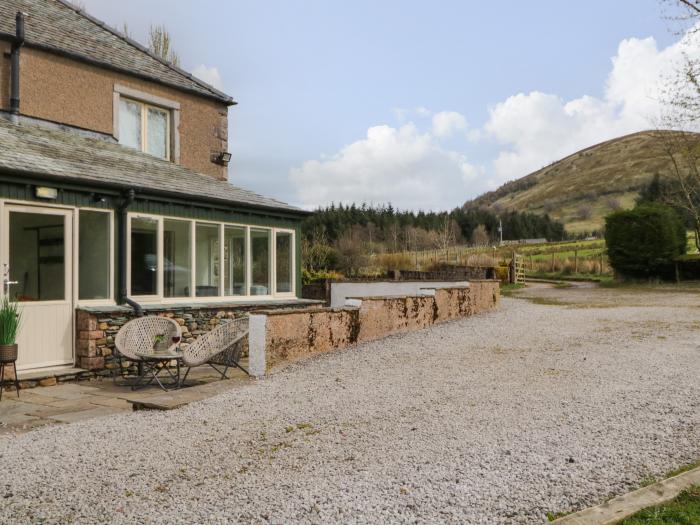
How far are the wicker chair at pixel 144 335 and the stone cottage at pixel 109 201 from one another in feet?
2.39

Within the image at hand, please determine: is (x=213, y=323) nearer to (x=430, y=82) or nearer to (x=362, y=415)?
(x=362, y=415)

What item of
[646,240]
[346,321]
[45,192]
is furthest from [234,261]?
[646,240]

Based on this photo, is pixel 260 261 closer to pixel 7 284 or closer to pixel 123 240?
pixel 123 240

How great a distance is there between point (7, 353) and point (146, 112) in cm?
797

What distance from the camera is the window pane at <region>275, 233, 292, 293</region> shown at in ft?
42.2

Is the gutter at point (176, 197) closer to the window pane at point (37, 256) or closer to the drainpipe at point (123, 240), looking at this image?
the drainpipe at point (123, 240)

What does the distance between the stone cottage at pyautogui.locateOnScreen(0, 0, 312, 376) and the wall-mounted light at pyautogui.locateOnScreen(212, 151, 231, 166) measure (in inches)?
1.4

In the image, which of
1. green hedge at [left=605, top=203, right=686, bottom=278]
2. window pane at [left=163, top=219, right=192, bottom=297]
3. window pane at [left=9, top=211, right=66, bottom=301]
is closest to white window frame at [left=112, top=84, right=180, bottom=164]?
window pane at [left=163, top=219, right=192, bottom=297]


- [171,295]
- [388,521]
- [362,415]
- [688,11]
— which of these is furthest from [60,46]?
[688,11]

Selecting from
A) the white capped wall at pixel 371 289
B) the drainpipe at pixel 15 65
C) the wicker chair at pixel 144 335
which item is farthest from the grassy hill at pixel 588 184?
the wicker chair at pixel 144 335

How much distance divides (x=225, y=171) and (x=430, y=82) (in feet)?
18.5

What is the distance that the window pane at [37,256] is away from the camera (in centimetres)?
852

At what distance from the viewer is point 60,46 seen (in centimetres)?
1223

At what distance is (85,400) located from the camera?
7340 mm
